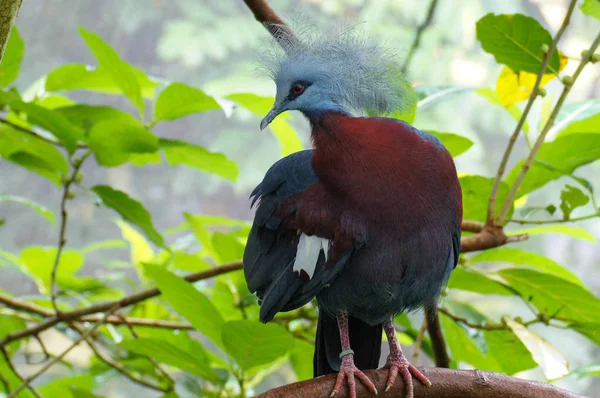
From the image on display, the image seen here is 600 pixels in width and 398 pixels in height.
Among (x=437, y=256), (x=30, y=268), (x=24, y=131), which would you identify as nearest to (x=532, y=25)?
(x=437, y=256)

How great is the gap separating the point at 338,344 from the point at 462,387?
0.23 m

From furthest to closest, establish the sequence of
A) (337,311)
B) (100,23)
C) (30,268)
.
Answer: (100,23), (30,268), (337,311)

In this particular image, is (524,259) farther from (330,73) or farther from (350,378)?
(330,73)

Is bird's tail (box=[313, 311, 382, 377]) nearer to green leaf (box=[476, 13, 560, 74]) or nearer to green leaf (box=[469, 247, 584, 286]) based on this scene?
green leaf (box=[469, 247, 584, 286])

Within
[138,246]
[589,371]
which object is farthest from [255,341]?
[138,246]

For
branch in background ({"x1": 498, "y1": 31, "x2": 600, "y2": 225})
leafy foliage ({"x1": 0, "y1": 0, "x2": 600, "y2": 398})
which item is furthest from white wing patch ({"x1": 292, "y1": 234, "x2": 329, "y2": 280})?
branch in background ({"x1": 498, "y1": 31, "x2": 600, "y2": 225})

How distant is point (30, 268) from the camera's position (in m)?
1.64

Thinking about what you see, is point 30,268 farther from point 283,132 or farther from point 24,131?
point 283,132

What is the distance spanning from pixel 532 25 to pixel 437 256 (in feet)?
1.37

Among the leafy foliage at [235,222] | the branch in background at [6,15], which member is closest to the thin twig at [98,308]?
the leafy foliage at [235,222]

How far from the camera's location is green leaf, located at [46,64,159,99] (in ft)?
4.29

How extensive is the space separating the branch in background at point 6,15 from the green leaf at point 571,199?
2.82 ft

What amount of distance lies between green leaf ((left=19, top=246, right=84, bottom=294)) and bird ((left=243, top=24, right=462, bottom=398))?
77 cm

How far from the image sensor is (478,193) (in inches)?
47.2
